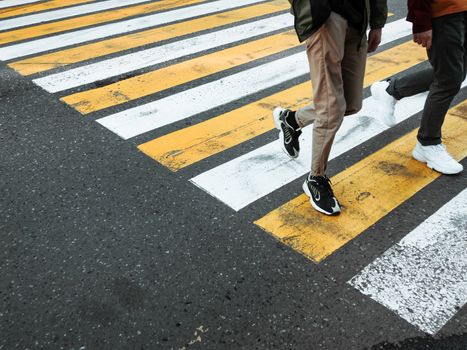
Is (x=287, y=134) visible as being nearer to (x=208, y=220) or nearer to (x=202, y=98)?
(x=208, y=220)

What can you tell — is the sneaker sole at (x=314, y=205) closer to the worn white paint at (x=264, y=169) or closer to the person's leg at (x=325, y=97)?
the person's leg at (x=325, y=97)

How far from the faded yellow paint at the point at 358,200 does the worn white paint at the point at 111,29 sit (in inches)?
161

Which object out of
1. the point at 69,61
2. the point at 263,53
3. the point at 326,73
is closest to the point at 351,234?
the point at 326,73

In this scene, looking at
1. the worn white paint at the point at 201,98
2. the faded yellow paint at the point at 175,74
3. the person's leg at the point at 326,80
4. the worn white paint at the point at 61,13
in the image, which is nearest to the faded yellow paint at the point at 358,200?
the person's leg at the point at 326,80

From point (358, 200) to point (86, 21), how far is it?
205 inches

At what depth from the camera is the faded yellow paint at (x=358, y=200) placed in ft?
9.91

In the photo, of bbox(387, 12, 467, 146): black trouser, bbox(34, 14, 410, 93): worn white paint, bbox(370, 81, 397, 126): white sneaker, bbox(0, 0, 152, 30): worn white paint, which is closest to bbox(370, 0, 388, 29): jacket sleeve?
bbox(387, 12, 467, 146): black trouser

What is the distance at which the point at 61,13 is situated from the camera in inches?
293

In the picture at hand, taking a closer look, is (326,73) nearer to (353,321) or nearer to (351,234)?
(351,234)

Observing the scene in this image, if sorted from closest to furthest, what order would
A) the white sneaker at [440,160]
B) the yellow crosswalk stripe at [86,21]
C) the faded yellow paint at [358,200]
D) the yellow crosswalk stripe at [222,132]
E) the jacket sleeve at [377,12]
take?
the jacket sleeve at [377,12] < the faded yellow paint at [358,200] < the white sneaker at [440,160] < the yellow crosswalk stripe at [222,132] < the yellow crosswalk stripe at [86,21]

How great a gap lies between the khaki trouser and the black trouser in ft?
1.90

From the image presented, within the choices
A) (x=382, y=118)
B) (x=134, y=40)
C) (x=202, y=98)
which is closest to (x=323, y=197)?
(x=382, y=118)

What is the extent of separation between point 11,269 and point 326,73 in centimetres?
202

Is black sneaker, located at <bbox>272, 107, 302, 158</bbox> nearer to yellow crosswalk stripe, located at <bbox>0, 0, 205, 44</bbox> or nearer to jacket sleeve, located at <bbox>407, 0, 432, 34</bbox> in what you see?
jacket sleeve, located at <bbox>407, 0, 432, 34</bbox>
